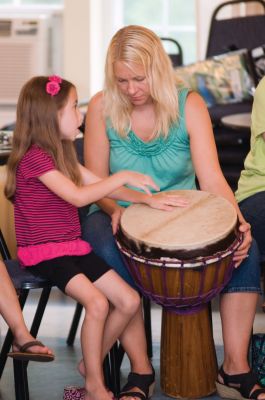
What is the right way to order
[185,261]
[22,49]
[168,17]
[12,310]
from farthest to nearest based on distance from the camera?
[22,49]
[168,17]
[12,310]
[185,261]

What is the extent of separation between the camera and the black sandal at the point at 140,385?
2854 millimetres

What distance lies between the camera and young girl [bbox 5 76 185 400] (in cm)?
272

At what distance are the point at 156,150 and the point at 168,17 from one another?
14.4 ft

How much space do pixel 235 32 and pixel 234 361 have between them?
12.3ft

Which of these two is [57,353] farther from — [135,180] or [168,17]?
[168,17]

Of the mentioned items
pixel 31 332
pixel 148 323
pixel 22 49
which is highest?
pixel 31 332

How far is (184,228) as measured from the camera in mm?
2650

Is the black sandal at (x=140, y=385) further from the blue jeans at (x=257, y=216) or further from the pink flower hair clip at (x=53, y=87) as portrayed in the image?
the pink flower hair clip at (x=53, y=87)

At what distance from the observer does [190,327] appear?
2902 mm

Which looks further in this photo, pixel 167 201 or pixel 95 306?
pixel 167 201

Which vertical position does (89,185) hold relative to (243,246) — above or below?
above

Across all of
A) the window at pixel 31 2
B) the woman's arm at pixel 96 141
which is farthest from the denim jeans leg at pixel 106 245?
the window at pixel 31 2

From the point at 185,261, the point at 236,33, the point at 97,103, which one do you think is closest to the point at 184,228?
the point at 185,261

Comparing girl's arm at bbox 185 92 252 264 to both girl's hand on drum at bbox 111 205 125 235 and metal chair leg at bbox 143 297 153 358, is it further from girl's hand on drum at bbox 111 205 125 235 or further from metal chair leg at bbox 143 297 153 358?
metal chair leg at bbox 143 297 153 358
